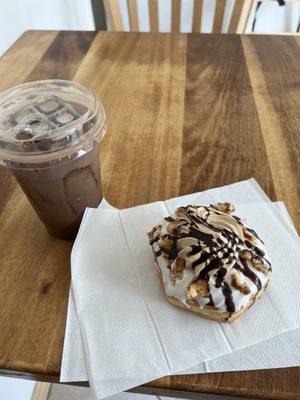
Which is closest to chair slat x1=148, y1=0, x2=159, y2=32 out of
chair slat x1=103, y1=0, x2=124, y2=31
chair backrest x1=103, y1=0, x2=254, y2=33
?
chair backrest x1=103, y1=0, x2=254, y2=33

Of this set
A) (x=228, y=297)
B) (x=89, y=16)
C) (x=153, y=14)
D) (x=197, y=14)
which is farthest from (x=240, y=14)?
(x=228, y=297)

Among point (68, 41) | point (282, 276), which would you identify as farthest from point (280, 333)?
point (68, 41)

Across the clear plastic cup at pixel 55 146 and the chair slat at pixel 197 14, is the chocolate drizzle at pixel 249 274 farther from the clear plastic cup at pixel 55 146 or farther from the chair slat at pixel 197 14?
the chair slat at pixel 197 14

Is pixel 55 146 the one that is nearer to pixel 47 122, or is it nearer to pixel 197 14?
pixel 47 122

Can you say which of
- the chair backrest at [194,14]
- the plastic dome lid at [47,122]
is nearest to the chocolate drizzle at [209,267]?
the plastic dome lid at [47,122]

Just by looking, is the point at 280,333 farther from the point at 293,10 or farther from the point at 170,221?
the point at 293,10

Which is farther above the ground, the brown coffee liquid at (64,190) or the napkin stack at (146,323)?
the brown coffee liquid at (64,190)
